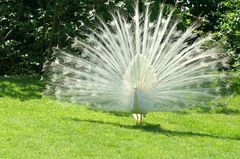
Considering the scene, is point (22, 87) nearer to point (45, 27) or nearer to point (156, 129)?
point (45, 27)

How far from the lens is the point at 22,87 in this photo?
10375 millimetres

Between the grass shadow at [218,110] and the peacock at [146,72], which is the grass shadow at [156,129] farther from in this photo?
the grass shadow at [218,110]

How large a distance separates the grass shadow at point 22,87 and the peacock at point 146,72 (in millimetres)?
1870

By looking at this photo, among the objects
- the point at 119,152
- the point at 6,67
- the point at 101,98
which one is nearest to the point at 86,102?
the point at 101,98

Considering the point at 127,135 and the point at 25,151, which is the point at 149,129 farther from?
the point at 25,151

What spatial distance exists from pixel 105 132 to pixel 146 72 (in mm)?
998

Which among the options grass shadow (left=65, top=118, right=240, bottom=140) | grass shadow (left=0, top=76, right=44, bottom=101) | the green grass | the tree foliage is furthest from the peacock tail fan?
the tree foliage

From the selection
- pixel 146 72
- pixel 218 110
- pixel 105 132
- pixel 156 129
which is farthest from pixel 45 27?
pixel 105 132

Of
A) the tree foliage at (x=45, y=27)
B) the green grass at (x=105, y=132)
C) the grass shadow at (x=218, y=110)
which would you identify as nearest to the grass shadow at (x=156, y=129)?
the green grass at (x=105, y=132)

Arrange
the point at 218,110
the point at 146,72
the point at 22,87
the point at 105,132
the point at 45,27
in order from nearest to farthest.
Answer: the point at 105,132 → the point at 146,72 → the point at 218,110 → the point at 22,87 → the point at 45,27

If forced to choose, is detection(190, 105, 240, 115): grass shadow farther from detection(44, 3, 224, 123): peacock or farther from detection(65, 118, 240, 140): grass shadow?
detection(65, 118, 240, 140): grass shadow

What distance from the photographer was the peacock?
7.76 meters

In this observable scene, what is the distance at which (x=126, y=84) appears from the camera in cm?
778

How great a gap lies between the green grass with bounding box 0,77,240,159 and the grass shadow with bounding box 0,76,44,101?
5 centimetres
